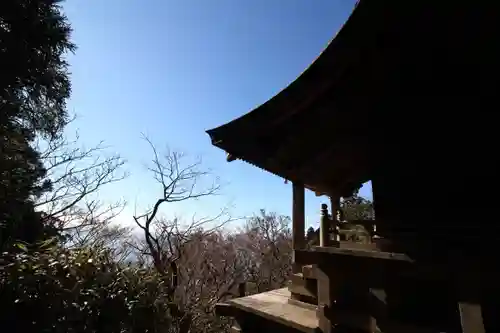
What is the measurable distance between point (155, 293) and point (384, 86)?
5.74 m

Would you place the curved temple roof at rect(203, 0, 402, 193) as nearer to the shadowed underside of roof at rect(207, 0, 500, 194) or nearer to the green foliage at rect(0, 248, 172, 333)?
the shadowed underside of roof at rect(207, 0, 500, 194)

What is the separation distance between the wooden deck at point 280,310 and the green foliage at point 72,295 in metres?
2.47

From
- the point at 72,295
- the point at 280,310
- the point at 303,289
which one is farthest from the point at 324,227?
the point at 72,295

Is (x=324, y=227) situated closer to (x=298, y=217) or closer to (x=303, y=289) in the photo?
(x=298, y=217)

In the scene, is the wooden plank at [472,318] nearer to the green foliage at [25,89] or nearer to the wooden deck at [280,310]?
the wooden deck at [280,310]

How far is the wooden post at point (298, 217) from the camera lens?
401 cm

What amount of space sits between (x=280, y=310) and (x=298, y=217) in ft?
4.35

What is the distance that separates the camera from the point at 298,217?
405 cm

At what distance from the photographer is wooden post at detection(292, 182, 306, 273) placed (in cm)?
401

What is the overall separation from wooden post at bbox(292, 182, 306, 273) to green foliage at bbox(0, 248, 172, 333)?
3.39 m

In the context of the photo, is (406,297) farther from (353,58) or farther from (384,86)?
(353,58)

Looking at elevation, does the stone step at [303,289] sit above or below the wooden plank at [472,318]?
below

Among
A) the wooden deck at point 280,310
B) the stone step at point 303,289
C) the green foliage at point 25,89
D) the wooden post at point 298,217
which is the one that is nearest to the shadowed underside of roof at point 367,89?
the wooden post at point 298,217

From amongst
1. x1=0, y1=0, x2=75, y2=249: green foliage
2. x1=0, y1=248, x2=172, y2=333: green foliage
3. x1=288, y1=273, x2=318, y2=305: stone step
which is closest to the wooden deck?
x1=288, y1=273, x2=318, y2=305: stone step
